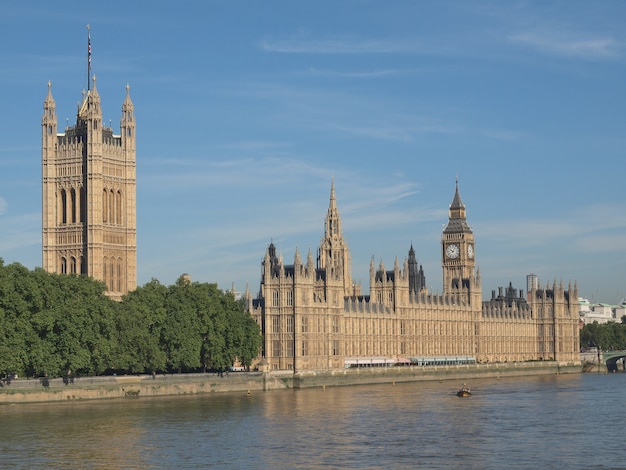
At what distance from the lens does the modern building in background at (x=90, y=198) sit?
13962 cm

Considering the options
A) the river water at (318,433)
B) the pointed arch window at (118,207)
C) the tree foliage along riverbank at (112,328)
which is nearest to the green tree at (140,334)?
the tree foliage along riverbank at (112,328)

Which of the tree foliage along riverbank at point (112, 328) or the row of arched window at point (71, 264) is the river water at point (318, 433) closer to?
the tree foliage along riverbank at point (112, 328)

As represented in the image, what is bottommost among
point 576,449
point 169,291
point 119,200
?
point 576,449

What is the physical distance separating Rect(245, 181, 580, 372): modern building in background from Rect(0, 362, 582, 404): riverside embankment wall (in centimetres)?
365

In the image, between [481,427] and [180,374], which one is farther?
[180,374]

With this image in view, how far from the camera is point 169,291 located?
118938mm

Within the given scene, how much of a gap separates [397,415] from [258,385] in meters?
32.9

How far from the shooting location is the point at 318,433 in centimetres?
8006

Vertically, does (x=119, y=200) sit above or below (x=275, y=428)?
above

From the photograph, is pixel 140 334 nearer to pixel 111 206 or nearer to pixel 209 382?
pixel 209 382

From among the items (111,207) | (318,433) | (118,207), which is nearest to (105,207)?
(111,207)

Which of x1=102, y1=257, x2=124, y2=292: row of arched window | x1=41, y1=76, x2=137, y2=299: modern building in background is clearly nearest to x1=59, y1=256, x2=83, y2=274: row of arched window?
x1=41, y1=76, x2=137, y2=299: modern building in background

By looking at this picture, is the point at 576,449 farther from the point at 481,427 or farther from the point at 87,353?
the point at 87,353

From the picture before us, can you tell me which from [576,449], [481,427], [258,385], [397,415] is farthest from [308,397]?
[576,449]
